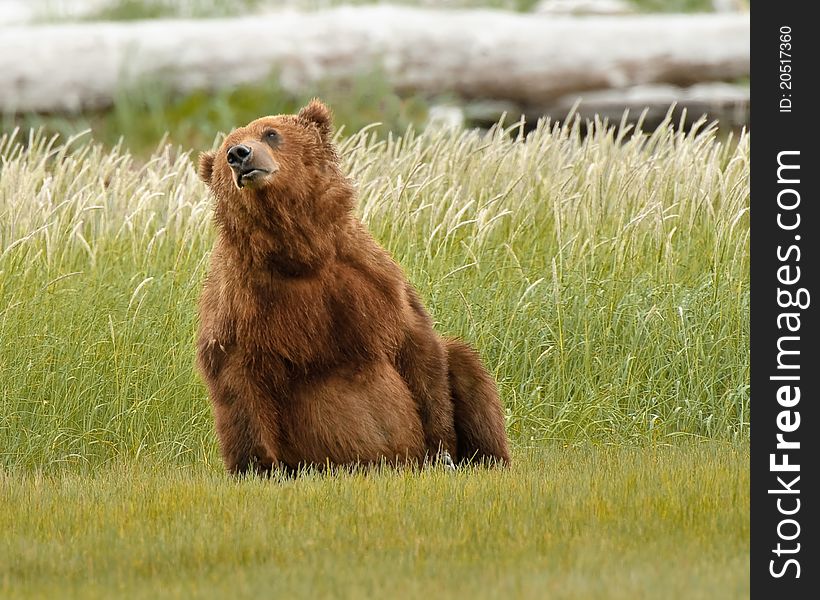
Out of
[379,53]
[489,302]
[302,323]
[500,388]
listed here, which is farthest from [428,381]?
[379,53]

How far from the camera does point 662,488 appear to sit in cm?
437

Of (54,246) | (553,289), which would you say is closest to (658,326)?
(553,289)

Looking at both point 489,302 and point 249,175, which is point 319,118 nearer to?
point 249,175

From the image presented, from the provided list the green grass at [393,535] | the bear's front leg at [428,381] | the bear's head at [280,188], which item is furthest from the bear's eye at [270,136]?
the green grass at [393,535]

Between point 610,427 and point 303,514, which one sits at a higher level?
point 303,514

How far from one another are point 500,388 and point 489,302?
523 mm

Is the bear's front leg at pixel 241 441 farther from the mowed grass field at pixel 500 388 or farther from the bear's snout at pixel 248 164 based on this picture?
the bear's snout at pixel 248 164

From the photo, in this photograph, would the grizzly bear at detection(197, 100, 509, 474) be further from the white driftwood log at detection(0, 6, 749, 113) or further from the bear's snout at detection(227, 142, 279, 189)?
the white driftwood log at detection(0, 6, 749, 113)

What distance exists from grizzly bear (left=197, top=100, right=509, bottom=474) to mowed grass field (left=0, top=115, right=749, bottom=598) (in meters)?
0.19

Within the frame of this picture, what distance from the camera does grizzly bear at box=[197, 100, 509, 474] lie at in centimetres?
434

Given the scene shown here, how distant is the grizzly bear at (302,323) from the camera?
4.34 meters

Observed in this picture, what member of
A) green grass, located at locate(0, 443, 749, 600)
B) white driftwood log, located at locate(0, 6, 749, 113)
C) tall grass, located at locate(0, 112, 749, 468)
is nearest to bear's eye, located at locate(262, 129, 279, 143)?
green grass, located at locate(0, 443, 749, 600)

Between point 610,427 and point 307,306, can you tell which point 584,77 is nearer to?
point 610,427

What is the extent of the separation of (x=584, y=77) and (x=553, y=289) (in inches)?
233
